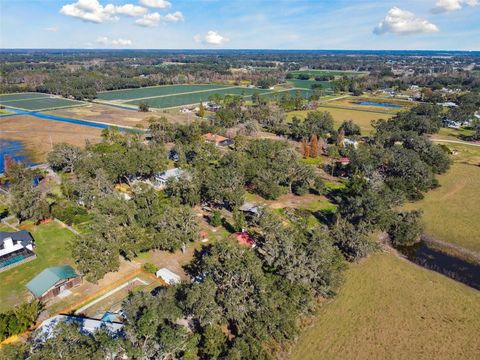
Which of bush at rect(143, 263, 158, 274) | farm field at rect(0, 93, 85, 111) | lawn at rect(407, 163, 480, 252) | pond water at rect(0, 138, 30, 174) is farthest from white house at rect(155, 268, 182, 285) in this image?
farm field at rect(0, 93, 85, 111)

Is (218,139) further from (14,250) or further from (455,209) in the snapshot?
(14,250)

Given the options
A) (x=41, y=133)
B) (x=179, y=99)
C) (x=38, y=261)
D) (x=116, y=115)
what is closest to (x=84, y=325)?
(x=38, y=261)

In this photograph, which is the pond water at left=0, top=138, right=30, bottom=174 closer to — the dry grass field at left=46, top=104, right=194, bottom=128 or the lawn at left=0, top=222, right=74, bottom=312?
Answer: the dry grass field at left=46, top=104, right=194, bottom=128

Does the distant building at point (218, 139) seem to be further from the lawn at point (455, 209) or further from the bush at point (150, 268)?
the bush at point (150, 268)

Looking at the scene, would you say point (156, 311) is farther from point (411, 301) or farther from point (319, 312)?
point (411, 301)

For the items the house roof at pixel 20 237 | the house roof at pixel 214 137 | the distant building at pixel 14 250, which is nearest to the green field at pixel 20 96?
the house roof at pixel 214 137

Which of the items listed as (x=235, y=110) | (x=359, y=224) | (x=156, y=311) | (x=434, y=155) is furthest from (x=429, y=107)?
(x=156, y=311)
